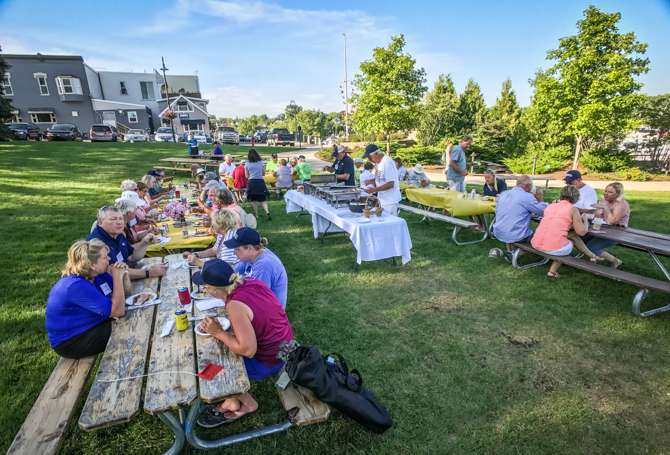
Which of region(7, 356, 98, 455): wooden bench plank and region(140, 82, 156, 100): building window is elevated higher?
region(140, 82, 156, 100): building window

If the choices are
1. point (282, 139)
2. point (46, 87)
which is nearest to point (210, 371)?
point (282, 139)

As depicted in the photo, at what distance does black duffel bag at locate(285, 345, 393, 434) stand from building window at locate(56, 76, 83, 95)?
1716 inches

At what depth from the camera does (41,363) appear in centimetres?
338

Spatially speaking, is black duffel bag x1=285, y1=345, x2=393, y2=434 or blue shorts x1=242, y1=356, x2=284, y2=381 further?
blue shorts x1=242, y1=356, x2=284, y2=381

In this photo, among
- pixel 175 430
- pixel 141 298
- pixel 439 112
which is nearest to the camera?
pixel 175 430

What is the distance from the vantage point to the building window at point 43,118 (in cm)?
3350

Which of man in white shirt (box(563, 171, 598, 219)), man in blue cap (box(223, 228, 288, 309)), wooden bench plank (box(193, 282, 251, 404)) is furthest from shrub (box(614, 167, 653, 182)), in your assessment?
wooden bench plank (box(193, 282, 251, 404))

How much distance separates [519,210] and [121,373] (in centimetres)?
581

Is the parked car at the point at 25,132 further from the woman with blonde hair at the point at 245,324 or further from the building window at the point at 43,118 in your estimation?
the woman with blonde hair at the point at 245,324

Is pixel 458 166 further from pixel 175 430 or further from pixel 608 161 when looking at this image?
pixel 608 161

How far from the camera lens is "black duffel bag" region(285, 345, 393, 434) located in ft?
7.22

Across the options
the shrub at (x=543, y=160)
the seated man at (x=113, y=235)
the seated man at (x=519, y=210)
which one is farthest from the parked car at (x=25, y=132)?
the shrub at (x=543, y=160)

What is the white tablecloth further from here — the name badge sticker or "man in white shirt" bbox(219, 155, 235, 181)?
"man in white shirt" bbox(219, 155, 235, 181)

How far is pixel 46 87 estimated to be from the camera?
109 feet
